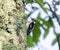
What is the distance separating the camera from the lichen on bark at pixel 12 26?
0.61 metres

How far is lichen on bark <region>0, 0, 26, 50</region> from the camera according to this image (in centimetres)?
61

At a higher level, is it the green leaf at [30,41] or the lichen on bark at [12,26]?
the green leaf at [30,41]

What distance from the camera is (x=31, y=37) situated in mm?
1324

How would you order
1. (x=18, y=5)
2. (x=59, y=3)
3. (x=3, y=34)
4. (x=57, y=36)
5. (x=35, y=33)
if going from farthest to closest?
(x=59, y=3) → (x=57, y=36) → (x=35, y=33) → (x=18, y=5) → (x=3, y=34)

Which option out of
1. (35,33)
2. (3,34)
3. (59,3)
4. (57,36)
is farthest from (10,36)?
(59,3)

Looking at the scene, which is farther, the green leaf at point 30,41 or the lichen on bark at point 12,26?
the green leaf at point 30,41

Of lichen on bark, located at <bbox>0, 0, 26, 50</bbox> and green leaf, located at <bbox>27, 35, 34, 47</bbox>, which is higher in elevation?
green leaf, located at <bbox>27, 35, 34, 47</bbox>

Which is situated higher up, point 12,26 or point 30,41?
point 30,41

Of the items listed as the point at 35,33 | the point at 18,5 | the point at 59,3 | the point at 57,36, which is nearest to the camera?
the point at 18,5

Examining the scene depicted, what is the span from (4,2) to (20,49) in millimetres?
140

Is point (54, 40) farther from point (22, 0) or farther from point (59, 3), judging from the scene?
point (22, 0)

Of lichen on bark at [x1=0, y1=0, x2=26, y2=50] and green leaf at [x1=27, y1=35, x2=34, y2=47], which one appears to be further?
green leaf at [x1=27, y1=35, x2=34, y2=47]

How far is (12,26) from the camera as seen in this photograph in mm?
639

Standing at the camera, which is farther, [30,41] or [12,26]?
[30,41]
